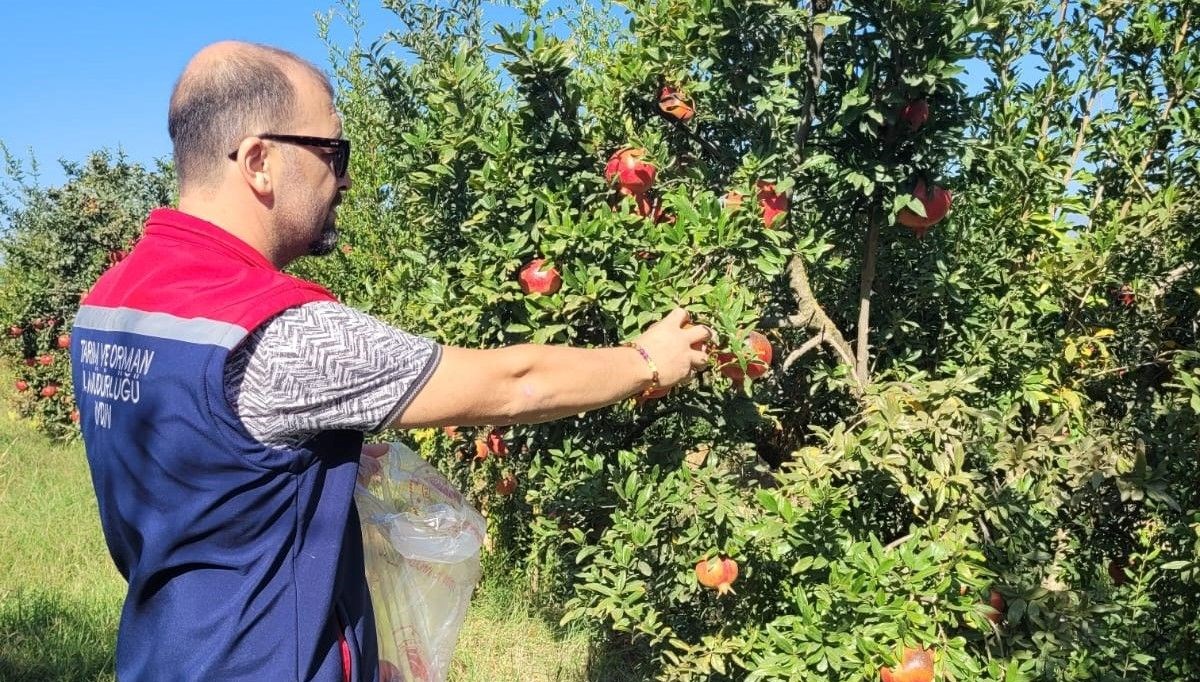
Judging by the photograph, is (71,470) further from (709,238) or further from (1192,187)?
(1192,187)

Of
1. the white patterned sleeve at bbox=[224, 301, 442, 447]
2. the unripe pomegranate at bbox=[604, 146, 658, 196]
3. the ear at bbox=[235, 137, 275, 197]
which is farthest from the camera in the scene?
the unripe pomegranate at bbox=[604, 146, 658, 196]

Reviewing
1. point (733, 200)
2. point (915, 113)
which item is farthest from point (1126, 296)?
point (733, 200)

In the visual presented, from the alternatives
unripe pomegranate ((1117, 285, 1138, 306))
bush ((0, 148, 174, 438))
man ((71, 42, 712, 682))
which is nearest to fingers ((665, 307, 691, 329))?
man ((71, 42, 712, 682))

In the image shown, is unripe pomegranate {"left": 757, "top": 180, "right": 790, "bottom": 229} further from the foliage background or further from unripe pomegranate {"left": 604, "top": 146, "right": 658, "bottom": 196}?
unripe pomegranate {"left": 604, "top": 146, "right": 658, "bottom": 196}

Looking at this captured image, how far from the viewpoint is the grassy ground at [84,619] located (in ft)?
11.7

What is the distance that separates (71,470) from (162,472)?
642 cm

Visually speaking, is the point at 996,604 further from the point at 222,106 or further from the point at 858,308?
the point at 222,106

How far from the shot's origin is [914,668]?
5.70 feet

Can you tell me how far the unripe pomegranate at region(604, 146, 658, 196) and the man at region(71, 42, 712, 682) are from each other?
0.73 meters

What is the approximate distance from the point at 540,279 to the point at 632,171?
1.16ft

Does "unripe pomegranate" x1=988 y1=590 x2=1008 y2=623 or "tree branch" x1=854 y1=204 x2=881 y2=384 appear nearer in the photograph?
"unripe pomegranate" x1=988 y1=590 x2=1008 y2=623

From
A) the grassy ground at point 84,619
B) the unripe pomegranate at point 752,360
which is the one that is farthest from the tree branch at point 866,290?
the grassy ground at point 84,619

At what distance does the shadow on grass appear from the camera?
137 inches

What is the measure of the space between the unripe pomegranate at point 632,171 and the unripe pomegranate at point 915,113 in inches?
22.7
